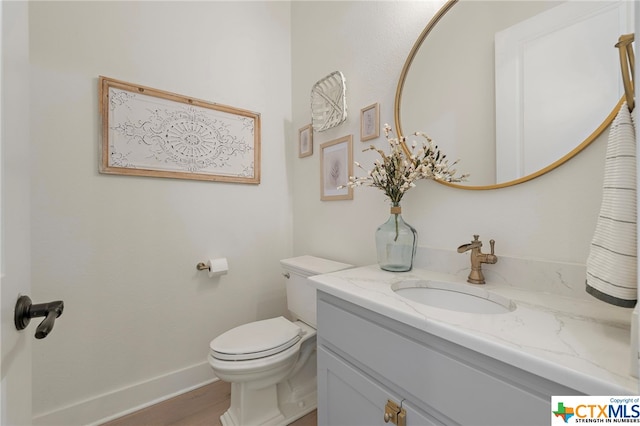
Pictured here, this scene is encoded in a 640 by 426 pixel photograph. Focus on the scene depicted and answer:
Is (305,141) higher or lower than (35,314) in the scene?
higher

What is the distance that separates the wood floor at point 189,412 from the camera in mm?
1339

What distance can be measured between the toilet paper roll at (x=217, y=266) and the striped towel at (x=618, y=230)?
1609mm

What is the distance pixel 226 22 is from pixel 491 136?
177 cm

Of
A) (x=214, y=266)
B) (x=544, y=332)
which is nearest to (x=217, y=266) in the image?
(x=214, y=266)

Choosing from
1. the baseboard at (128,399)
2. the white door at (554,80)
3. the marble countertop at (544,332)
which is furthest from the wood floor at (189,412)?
the white door at (554,80)

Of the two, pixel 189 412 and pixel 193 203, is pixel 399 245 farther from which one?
pixel 189 412

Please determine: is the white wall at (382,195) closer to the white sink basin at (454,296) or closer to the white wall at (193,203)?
the white wall at (193,203)

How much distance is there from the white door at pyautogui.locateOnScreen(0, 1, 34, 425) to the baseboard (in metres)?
1.05

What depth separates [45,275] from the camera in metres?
1.22

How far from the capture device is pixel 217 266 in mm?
1598

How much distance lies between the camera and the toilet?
116 centimetres

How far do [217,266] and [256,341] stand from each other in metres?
0.57

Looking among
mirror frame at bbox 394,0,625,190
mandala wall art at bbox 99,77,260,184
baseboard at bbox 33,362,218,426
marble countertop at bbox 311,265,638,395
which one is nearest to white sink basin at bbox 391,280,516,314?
marble countertop at bbox 311,265,638,395

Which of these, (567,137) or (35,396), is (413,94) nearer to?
(567,137)
